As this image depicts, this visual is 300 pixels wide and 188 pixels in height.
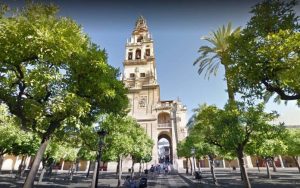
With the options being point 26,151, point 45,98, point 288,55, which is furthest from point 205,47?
point 26,151

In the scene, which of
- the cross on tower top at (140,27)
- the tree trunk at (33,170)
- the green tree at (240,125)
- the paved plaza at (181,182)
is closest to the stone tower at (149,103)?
the cross on tower top at (140,27)

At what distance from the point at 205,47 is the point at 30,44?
21.3 meters

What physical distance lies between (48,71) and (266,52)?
32.1 feet

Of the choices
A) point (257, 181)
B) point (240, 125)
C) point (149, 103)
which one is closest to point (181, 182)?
point (257, 181)

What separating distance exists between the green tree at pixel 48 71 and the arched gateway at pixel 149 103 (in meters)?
40.6

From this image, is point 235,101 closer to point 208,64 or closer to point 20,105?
point 208,64

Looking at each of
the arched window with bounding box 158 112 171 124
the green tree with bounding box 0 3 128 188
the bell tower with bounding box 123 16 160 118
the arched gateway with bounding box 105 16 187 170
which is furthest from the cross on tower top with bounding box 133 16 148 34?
the green tree with bounding box 0 3 128 188

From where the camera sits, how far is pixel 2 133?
20.8 meters

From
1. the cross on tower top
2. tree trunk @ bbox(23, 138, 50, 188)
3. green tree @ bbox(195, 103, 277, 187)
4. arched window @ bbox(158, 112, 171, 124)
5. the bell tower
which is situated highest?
the cross on tower top

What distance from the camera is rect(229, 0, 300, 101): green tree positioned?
8.97 metres

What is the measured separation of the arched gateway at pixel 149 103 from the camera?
52.9 meters

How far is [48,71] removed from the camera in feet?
29.2

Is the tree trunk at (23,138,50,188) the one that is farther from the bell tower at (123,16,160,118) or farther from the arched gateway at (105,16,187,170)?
the bell tower at (123,16,160,118)

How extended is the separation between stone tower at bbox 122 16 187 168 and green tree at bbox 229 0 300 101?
41617 mm
